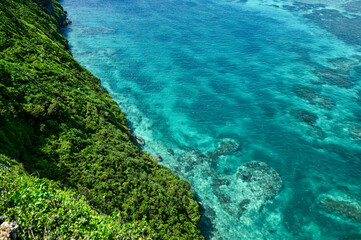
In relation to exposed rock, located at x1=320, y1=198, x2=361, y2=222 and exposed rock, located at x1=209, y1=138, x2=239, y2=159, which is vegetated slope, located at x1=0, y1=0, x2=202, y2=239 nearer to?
exposed rock, located at x1=209, y1=138, x2=239, y2=159

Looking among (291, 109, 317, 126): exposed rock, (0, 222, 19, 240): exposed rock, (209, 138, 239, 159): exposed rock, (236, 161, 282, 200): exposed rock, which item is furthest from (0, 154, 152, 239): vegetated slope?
(291, 109, 317, 126): exposed rock

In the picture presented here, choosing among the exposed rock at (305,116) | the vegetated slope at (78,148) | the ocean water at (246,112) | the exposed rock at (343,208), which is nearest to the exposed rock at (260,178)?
the ocean water at (246,112)

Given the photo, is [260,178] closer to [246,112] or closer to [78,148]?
[246,112]

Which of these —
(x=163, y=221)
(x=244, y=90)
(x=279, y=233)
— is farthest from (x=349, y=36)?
(x=163, y=221)

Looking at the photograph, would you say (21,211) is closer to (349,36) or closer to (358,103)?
(358,103)

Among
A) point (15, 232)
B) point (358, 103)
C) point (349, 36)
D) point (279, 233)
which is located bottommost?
point (279, 233)

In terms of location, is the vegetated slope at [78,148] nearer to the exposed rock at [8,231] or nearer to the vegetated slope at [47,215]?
the vegetated slope at [47,215]

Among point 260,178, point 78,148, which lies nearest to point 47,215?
point 78,148
